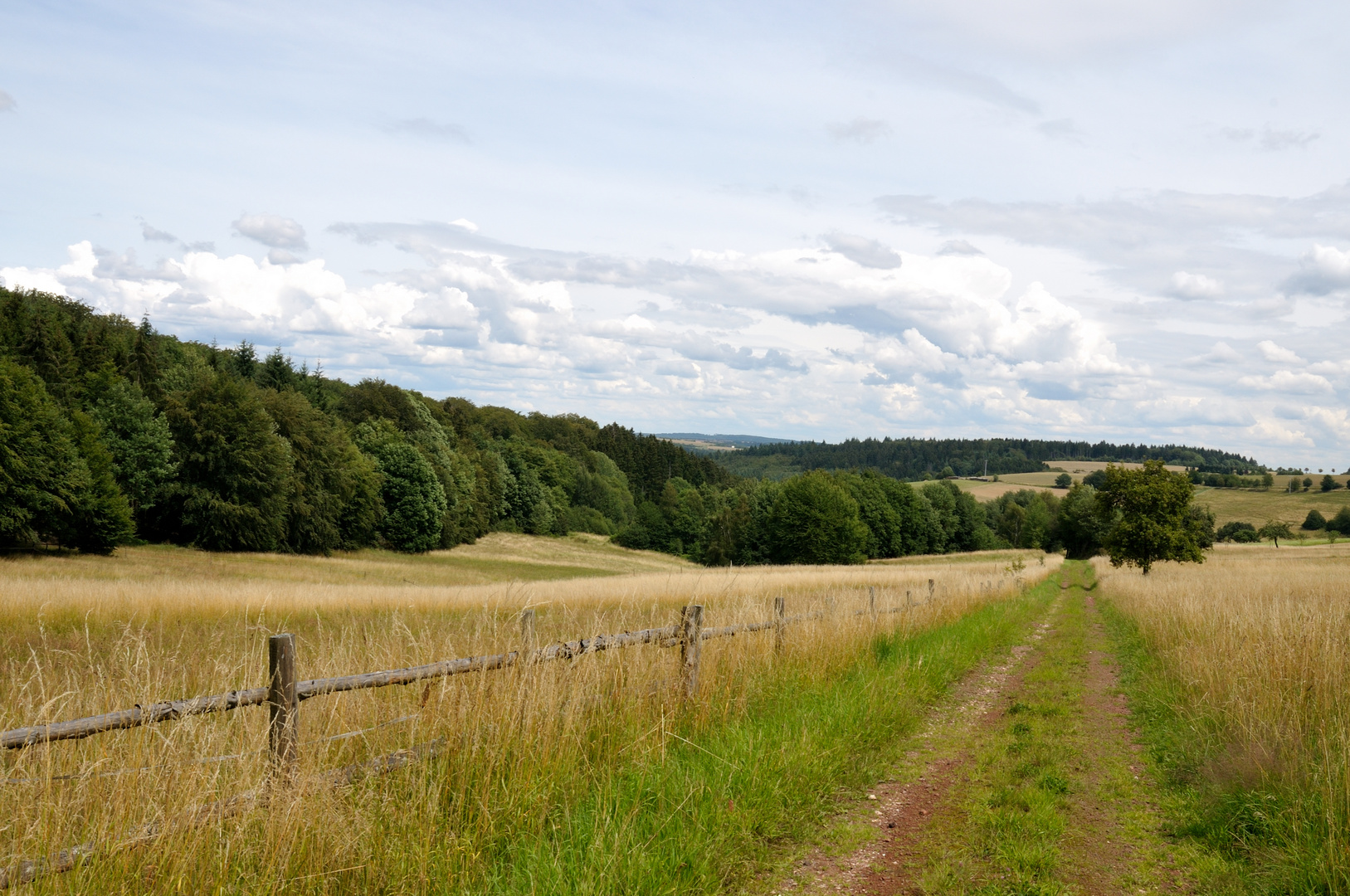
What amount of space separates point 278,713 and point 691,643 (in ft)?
13.4

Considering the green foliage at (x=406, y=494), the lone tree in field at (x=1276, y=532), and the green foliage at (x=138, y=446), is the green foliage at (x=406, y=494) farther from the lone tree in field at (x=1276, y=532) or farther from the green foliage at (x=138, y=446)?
the lone tree in field at (x=1276, y=532)

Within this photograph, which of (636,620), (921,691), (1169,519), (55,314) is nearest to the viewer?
(636,620)

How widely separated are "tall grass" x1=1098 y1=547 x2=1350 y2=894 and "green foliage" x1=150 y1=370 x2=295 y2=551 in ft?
152

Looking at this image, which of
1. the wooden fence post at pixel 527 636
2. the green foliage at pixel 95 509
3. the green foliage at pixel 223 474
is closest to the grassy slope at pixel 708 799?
the wooden fence post at pixel 527 636

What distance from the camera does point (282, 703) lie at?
420 cm

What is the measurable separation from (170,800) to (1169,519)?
155 ft

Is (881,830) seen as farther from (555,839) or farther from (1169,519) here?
(1169,519)

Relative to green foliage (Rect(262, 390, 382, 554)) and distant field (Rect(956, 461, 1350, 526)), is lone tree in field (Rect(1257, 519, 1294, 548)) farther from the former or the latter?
green foliage (Rect(262, 390, 382, 554))

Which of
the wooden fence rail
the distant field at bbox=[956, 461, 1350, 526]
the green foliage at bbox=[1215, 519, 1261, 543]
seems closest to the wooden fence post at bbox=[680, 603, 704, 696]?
the wooden fence rail

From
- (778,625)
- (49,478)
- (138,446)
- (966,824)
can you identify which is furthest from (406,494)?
(966,824)

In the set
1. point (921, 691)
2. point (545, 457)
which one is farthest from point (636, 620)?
point (545, 457)

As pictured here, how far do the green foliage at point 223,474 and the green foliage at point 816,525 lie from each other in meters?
47.2

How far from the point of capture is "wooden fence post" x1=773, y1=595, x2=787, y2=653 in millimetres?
9634

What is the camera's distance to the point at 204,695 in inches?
163
